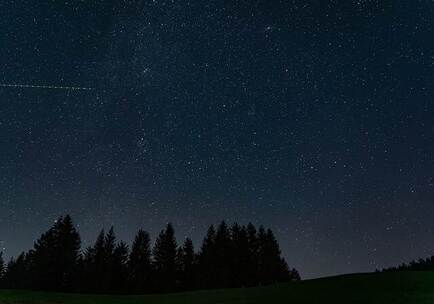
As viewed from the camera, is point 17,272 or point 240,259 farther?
point 17,272

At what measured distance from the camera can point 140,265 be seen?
73.1m

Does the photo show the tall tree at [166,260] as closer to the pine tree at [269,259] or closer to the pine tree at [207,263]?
the pine tree at [207,263]

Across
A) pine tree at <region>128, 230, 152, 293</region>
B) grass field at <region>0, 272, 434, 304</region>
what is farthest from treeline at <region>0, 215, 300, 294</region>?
grass field at <region>0, 272, 434, 304</region>

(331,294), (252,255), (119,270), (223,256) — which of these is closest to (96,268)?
(119,270)

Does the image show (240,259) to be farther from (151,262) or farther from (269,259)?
(151,262)

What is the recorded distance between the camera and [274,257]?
260 feet

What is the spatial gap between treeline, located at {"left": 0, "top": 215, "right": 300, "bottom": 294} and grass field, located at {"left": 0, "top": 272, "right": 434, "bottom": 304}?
38.4 m

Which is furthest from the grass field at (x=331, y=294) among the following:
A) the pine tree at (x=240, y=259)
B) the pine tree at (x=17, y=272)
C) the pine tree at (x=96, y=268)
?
the pine tree at (x=17, y=272)

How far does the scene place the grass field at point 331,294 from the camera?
77.9ft

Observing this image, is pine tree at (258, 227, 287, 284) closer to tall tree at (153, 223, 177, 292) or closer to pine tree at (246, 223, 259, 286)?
pine tree at (246, 223, 259, 286)

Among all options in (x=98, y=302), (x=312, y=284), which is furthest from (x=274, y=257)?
(x=98, y=302)

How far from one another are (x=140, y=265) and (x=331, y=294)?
52727mm

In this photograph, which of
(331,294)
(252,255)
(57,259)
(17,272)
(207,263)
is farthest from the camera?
(17,272)

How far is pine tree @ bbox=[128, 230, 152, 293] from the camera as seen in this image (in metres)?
69.6
